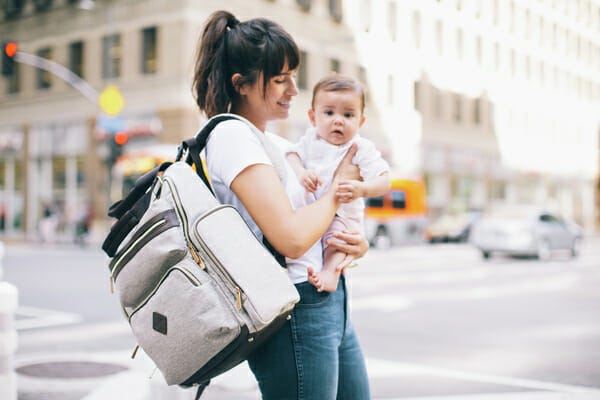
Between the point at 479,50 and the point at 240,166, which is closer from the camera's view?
the point at 240,166

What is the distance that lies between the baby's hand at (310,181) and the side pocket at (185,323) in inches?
18.2

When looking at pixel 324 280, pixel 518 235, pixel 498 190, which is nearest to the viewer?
pixel 324 280

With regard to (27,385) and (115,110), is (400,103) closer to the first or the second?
(115,110)

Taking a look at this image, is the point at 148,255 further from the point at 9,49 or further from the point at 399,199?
the point at 399,199

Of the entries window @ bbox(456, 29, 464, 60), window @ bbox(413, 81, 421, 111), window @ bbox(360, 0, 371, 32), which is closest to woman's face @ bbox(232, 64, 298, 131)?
window @ bbox(360, 0, 371, 32)

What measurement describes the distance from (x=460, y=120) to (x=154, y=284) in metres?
44.4

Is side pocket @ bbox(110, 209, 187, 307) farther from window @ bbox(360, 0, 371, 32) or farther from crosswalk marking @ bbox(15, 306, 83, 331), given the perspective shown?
window @ bbox(360, 0, 371, 32)

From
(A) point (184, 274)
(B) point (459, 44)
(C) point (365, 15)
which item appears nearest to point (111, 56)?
(C) point (365, 15)

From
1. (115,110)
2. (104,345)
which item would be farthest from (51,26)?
(104,345)

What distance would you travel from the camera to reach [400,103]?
3916 centimetres

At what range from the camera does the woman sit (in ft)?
6.66

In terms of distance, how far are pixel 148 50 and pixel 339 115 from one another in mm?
28945

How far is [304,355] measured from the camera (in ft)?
6.84

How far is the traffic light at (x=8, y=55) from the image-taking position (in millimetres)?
20344
